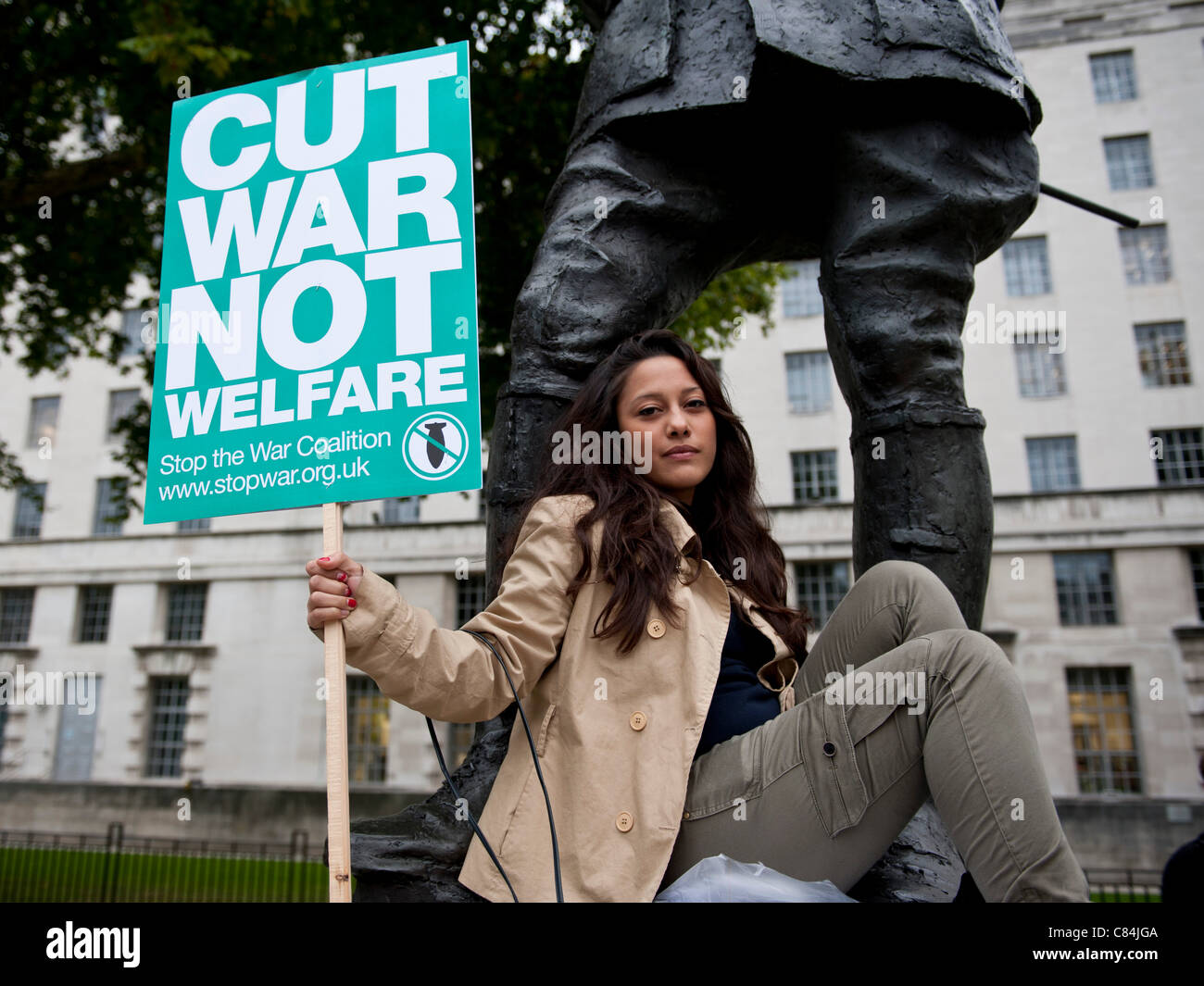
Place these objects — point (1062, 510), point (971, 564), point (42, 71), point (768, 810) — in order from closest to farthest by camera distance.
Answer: point (768, 810) → point (971, 564) → point (42, 71) → point (1062, 510)

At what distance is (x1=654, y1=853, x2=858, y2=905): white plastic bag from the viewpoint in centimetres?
196

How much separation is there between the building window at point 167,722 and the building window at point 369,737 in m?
6.18

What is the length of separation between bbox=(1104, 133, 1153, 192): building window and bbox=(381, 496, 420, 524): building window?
23.4 metres

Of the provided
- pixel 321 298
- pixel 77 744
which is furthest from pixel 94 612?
pixel 321 298

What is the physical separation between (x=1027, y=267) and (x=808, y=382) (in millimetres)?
7298

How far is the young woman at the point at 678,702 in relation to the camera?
194 cm

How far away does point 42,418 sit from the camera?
3544cm

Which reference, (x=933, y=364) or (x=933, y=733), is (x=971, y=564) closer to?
(x=933, y=364)

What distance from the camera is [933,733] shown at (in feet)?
6.48

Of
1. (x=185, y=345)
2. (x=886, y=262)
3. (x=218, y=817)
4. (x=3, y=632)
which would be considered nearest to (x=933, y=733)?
(x=886, y=262)

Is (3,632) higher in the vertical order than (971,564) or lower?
higher

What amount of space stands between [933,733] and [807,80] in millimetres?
1866

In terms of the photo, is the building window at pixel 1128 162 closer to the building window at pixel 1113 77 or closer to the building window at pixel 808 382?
the building window at pixel 1113 77
